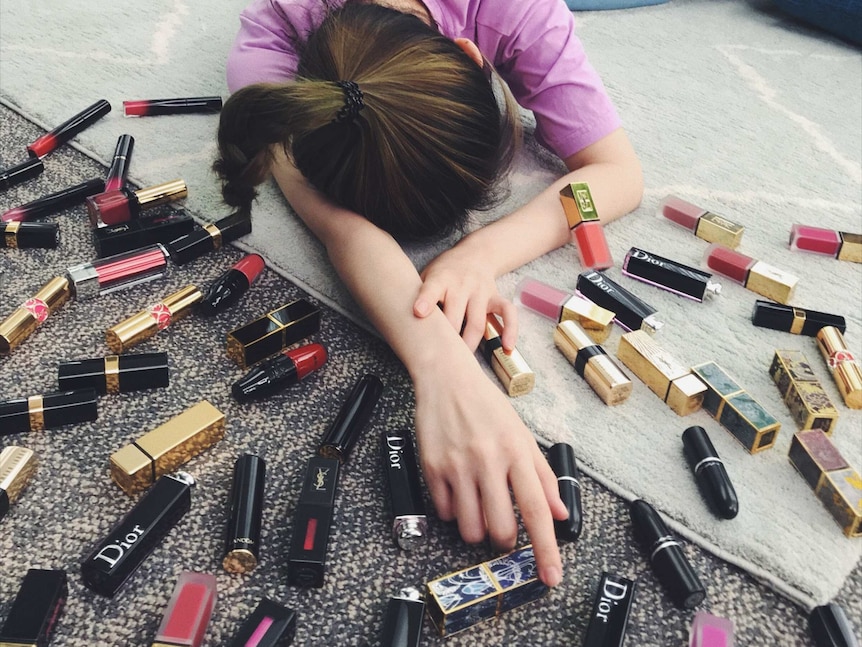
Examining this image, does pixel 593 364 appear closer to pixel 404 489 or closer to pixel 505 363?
pixel 505 363

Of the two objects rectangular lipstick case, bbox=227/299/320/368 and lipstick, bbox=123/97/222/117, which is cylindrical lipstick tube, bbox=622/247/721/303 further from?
lipstick, bbox=123/97/222/117

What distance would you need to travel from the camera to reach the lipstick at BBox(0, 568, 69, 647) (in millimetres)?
662

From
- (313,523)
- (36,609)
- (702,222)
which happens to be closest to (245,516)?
(313,523)

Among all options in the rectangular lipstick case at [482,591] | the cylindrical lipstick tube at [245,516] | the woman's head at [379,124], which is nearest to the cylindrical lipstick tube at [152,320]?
the woman's head at [379,124]

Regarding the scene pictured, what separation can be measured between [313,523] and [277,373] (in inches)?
8.3

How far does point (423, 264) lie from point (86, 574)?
573mm

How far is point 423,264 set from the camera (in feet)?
3.63

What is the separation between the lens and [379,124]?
0.86 meters

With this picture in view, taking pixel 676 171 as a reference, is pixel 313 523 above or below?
below

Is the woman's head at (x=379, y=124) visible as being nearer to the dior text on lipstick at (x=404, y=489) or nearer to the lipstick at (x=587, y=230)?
the lipstick at (x=587, y=230)

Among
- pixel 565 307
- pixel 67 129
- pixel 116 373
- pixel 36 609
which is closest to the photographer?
pixel 36 609

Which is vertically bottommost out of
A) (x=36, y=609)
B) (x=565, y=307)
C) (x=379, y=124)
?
(x=36, y=609)

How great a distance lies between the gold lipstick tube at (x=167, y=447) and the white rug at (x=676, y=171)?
0.27 metres

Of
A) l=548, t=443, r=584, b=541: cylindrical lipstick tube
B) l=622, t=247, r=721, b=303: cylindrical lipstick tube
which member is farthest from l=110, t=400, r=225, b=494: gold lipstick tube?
l=622, t=247, r=721, b=303: cylindrical lipstick tube
